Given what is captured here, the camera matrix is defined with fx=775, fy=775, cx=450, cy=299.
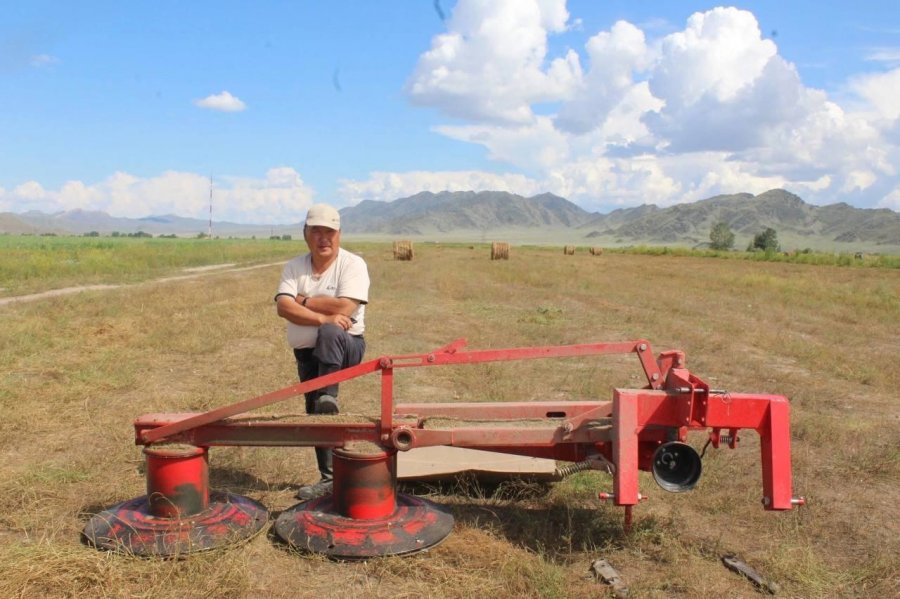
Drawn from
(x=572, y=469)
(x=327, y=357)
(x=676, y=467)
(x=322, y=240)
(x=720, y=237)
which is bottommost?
(x=572, y=469)

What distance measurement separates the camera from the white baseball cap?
4520 mm

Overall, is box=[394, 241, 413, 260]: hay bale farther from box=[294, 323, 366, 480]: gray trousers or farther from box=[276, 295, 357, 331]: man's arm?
box=[276, 295, 357, 331]: man's arm

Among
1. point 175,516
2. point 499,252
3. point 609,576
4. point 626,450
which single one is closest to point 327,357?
point 175,516

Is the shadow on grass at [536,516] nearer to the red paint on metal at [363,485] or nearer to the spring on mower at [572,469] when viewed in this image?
the spring on mower at [572,469]

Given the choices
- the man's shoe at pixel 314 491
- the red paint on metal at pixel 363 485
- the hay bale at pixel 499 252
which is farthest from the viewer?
the hay bale at pixel 499 252

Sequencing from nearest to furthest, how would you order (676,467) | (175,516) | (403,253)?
1. (676,467)
2. (175,516)
3. (403,253)

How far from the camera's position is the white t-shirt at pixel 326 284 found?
462 cm

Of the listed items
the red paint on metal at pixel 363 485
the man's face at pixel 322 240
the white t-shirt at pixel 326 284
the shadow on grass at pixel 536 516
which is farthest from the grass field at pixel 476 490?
the man's face at pixel 322 240

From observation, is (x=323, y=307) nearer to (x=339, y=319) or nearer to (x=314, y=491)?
(x=339, y=319)

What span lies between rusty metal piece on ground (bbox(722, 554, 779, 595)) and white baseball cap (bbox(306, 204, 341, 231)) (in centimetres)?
274

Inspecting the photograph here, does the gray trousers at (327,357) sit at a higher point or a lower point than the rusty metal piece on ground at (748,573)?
higher

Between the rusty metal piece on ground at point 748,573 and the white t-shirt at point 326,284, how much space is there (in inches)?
93.6

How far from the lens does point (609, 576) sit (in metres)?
3.64

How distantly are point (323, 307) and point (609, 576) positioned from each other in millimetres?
2177
